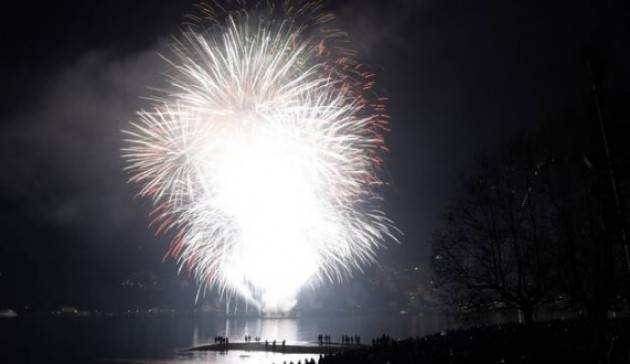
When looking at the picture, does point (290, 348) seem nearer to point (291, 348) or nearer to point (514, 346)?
point (291, 348)

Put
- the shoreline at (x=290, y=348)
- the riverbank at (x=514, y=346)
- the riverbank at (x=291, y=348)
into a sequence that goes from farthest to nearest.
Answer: the shoreline at (x=290, y=348) < the riverbank at (x=291, y=348) < the riverbank at (x=514, y=346)

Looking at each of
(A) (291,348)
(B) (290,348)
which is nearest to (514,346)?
(A) (291,348)

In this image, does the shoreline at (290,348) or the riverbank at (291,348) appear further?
the shoreline at (290,348)

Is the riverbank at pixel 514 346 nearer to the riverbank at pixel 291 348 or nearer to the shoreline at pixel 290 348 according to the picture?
the riverbank at pixel 291 348

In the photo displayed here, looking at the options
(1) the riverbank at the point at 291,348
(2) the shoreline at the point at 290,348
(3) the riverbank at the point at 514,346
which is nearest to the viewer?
(3) the riverbank at the point at 514,346

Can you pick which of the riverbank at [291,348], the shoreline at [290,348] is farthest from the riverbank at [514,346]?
the shoreline at [290,348]

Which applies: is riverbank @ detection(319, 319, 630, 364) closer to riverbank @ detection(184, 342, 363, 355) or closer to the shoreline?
riverbank @ detection(184, 342, 363, 355)

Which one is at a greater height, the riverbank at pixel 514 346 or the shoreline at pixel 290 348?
the riverbank at pixel 514 346

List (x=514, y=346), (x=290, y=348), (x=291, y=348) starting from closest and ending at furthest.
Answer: (x=514, y=346)
(x=291, y=348)
(x=290, y=348)

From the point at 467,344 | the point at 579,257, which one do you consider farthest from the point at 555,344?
the point at 579,257

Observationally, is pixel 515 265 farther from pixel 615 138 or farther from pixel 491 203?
pixel 615 138

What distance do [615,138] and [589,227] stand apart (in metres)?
4.52

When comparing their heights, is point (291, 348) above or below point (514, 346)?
below

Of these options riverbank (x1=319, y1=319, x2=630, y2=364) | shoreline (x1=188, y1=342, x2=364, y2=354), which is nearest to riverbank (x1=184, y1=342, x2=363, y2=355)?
shoreline (x1=188, y1=342, x2=364, y2=354)
